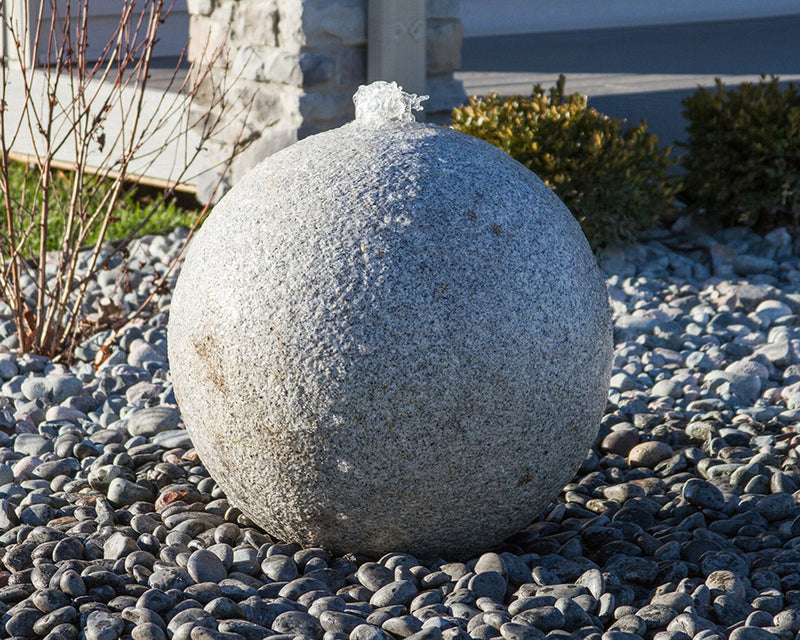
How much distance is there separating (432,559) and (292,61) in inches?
157

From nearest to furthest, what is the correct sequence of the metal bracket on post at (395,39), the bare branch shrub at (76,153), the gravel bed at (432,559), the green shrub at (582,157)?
the gravel bed at (432,559)
the bare branch shrub at (76,153)
the green shrub at (582,157)
the metal bracket on post at (395,39)

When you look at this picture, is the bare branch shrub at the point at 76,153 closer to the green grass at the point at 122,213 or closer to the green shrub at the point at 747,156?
the green grass at the point at 122,213

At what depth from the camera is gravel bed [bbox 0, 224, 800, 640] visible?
98.5 inches

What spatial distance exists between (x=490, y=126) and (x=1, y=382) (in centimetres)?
306

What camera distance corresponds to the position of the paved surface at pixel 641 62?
27.8 feet

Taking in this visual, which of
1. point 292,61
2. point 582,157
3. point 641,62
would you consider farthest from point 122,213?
point 641,62

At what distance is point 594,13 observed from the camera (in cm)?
1242

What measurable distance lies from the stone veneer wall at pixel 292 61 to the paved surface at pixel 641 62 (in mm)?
1878

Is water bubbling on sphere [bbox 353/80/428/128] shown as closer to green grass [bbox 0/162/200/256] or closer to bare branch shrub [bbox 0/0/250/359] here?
bare branch shrub [bbox 0/0/250/359]

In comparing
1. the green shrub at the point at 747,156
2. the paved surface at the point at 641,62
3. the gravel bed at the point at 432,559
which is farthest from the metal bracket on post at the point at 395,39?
the gravel bed at the point at 432,559

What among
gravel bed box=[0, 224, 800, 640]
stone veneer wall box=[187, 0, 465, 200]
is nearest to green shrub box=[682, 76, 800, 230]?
gravel bed box=[0, 224, 800, 640]

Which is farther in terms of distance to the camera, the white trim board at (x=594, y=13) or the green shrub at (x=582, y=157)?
the white trim board at (x=594, y=13)

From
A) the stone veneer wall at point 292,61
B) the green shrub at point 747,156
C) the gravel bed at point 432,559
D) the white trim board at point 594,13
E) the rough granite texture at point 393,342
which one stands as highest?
the white trim board at point 594,13

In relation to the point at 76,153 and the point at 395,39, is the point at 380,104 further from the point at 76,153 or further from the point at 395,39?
the point at 395,39
